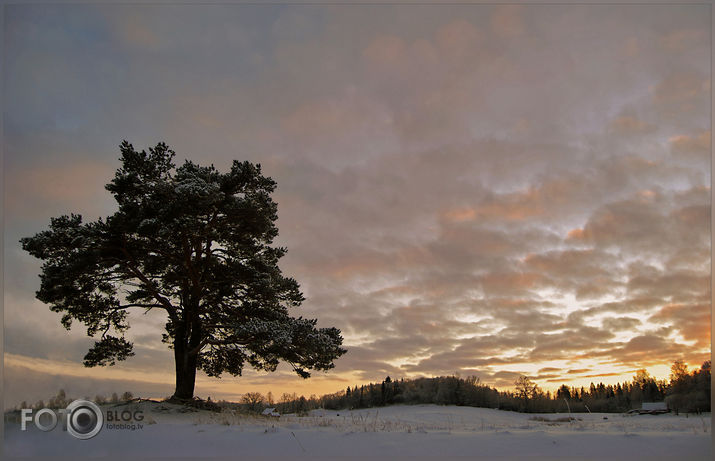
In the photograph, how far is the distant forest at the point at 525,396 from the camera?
9289 mm

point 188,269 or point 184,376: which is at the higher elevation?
point 188,269

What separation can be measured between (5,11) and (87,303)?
227 inches

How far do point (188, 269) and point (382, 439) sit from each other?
583 cm

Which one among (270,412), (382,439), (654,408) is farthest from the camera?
(270,412)

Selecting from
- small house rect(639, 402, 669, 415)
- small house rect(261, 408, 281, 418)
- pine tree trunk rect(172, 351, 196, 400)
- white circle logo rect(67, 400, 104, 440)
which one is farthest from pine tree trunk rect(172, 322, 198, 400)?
small house rect(639, 402, 669, 415)

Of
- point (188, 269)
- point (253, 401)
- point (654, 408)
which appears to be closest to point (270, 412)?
point (253, 401)

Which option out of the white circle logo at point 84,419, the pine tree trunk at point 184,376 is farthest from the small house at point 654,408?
the white circle logo at point 84,419

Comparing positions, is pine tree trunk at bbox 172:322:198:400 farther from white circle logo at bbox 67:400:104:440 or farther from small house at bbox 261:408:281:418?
white circle logo at bbox 67:400:104:440

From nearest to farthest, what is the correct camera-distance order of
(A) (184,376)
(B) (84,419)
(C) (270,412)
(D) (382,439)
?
(D) (382,439) → (B) (84,419) → (A) (184,376) → (C) (270,412)

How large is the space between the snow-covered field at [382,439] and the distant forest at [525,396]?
1.89 feet

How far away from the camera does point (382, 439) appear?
298 inches

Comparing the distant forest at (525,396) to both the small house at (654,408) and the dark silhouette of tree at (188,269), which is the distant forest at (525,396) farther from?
the dark silhouette of tree at (188,269)

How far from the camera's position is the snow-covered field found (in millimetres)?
7371

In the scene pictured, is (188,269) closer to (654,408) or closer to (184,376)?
(184,376)
